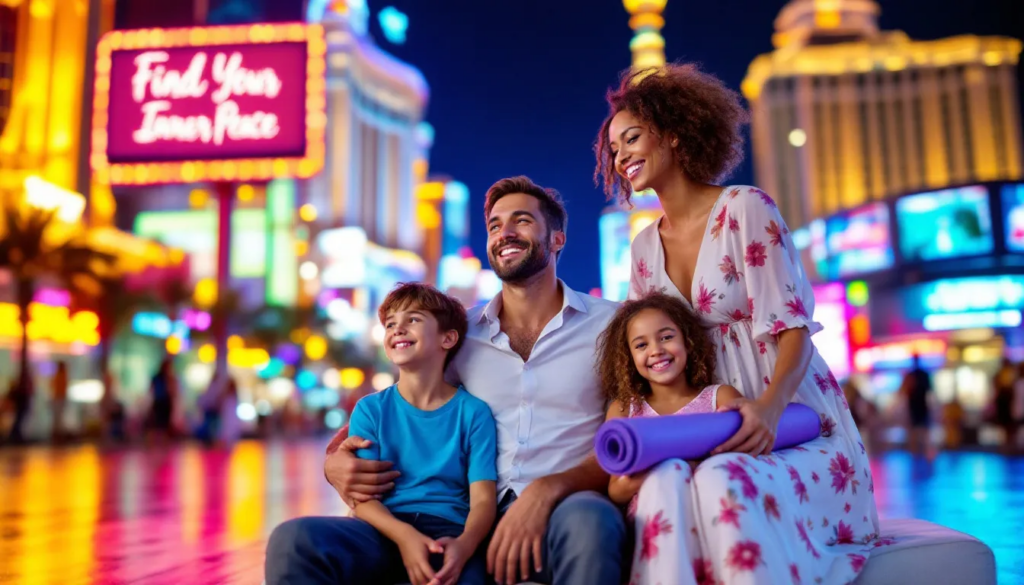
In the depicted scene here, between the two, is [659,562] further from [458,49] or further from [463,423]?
[458,49]

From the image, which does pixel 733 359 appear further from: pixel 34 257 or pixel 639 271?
pixel 34 257

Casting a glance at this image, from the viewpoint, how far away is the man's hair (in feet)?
10.9

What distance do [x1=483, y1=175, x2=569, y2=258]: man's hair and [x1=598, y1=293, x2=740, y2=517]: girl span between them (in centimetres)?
51

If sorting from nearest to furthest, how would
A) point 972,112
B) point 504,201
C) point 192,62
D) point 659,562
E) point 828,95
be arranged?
point 659,562, point 504,201, point 192,62, point 972,112, point 828,95

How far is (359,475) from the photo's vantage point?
2865 millimetres

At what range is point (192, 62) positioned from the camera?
1917 centimetres

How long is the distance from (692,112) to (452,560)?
1847 millimetres

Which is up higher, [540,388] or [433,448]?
[540,388]

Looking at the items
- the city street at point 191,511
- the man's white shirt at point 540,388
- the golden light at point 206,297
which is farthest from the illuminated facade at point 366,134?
the man's white shirt at point 540,388

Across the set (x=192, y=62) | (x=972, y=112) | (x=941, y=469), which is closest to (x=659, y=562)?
(x=941, y=469)

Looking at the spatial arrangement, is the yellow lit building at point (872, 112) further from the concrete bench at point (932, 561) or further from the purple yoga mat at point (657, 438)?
the purple yoga mat at point (657, 438)

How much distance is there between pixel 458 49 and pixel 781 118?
30.8 meters

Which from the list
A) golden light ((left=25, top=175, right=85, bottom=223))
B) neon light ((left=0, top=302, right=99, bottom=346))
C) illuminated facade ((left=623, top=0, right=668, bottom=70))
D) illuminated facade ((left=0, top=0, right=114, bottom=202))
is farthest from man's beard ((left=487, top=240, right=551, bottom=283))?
illuminated facade ((left=623, top=0, right=668, bottom=70))

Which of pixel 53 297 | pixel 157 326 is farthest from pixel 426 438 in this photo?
pixel 157 326
